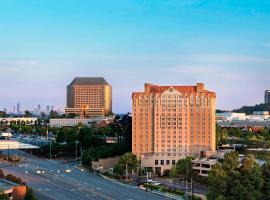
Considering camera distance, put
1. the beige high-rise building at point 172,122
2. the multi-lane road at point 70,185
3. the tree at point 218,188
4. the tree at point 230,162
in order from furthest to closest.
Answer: the beige high-rise building at point 172,122, the tree at point 230,162, the multi-lane road at point 70,185, the tree at point 218,188

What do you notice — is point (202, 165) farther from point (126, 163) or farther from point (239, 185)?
point (239, 185)

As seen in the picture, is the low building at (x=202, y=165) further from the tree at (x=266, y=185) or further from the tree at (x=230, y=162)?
the tree at (x=266, y=185)

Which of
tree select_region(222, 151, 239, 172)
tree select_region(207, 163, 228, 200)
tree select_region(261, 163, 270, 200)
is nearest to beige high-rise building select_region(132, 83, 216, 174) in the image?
tree select_region(222, 151, 239, 172)

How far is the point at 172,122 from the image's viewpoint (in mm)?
84438

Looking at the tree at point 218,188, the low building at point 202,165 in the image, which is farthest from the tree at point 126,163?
the tree at point 218,188

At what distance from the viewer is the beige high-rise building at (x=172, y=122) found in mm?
83250

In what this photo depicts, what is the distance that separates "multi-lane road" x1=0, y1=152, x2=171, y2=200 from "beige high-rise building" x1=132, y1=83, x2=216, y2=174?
1070 cm

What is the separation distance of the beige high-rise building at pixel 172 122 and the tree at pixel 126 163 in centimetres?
625

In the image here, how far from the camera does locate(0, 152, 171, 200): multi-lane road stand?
2185 inches

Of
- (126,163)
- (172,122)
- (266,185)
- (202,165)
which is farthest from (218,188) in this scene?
(172,122)

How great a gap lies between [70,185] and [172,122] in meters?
25.2

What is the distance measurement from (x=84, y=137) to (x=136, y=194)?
51.8m

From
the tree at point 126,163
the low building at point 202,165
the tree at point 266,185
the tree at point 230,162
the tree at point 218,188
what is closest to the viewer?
the tree at point 218,188

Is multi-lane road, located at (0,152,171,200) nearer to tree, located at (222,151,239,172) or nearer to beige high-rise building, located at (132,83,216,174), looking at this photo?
tree, located at (222,151,239,172)
